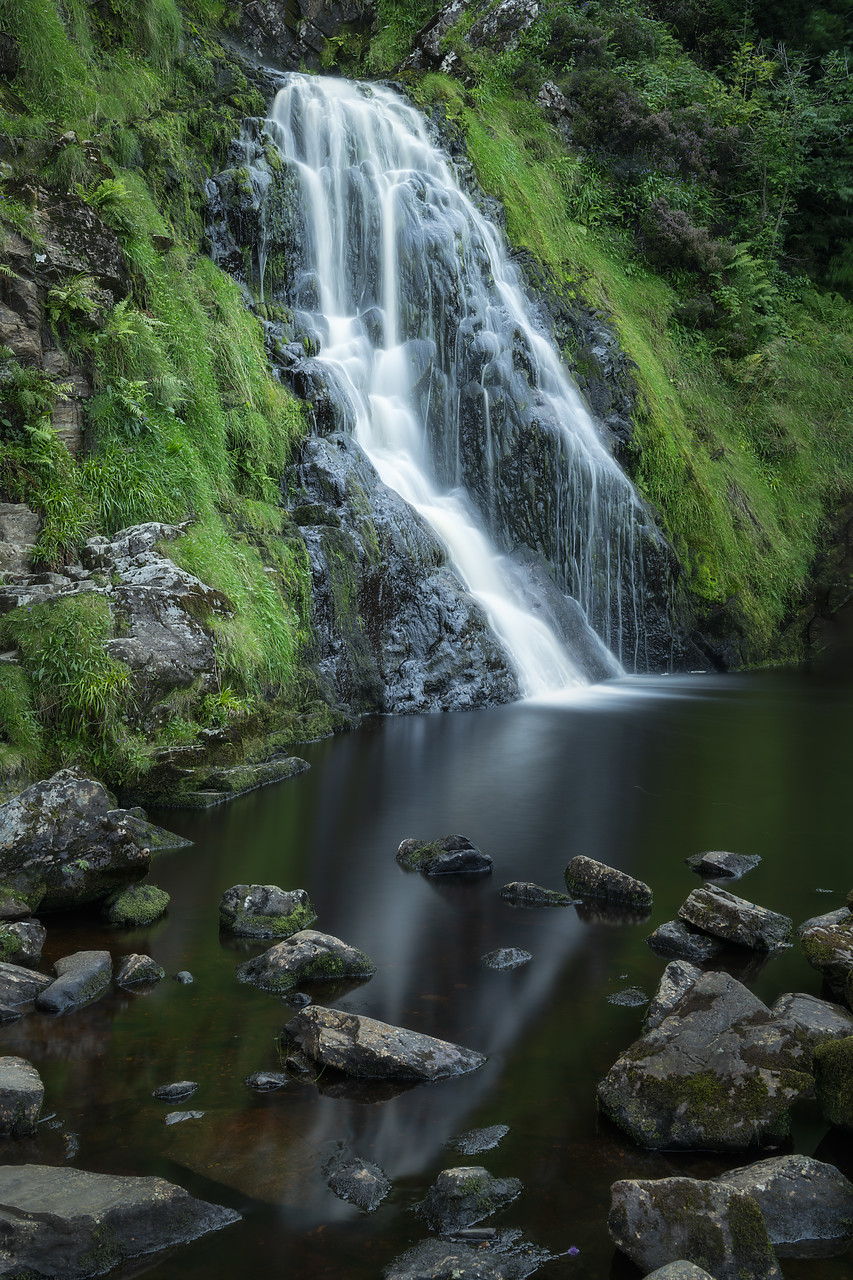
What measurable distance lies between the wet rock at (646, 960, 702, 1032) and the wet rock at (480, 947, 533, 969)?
0.71 meters

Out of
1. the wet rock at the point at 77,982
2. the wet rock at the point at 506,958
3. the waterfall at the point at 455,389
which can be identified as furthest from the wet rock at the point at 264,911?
the waterfall at the point at 455,389

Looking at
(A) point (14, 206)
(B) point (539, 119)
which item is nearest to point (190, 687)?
(A) point (14, 206)

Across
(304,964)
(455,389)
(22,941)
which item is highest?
(455,389)

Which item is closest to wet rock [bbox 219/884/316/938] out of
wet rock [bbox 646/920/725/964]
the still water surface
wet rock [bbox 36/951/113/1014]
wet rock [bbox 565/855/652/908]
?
the still water surface

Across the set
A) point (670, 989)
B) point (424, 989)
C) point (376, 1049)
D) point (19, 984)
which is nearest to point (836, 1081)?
point (670, 989)

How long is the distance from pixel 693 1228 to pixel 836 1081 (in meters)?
0.99

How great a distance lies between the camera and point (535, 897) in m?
5.54

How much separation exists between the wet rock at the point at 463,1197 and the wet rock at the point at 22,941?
2.58 meters

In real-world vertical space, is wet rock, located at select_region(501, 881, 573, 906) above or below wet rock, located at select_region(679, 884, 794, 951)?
below

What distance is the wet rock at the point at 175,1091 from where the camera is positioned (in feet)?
11.4

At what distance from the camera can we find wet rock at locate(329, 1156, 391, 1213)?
2906 millimetres

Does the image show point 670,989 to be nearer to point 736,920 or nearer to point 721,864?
point 736,920

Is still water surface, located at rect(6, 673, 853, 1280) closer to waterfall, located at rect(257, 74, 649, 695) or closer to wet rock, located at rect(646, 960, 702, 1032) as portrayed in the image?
wet rock, located at rect(646, 960, 702, 1032)

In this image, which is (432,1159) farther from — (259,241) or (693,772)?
(259,241)
